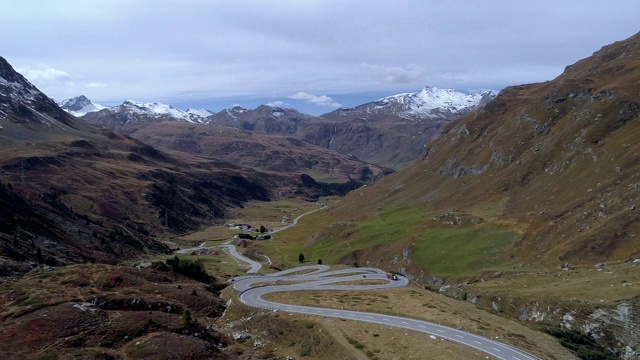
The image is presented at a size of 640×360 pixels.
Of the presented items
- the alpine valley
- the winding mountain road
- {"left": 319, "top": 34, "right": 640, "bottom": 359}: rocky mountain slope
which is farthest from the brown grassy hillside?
the winding mountain road

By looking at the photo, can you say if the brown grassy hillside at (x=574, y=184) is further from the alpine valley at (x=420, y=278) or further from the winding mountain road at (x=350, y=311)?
the winding mountain road at (x=350, y=311)

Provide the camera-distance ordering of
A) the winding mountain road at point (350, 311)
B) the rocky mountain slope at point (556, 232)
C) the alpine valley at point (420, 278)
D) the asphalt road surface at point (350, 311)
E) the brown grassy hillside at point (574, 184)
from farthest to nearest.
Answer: the brown grassy hillside at point (574, 184) → the rocky mountain slope at point (556, 232) → the alpine valley at point (420, 278) → the winding mountain road at point (350, 311) → the asphalt road surface at point (350, 311)

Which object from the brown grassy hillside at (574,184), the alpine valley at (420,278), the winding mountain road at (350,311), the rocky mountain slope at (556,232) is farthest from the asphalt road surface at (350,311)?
the brown grassy hillside at (574,184)

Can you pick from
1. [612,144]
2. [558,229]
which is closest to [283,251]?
[558,229]

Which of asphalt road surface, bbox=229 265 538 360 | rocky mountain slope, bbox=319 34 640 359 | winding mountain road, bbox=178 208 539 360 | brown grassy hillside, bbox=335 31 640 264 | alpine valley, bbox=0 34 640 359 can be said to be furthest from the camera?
brown grassy hillside, bbox=335 31 640 264

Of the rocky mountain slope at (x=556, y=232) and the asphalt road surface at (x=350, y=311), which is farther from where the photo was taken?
the rocky mountain slope at (x=556, y=232)

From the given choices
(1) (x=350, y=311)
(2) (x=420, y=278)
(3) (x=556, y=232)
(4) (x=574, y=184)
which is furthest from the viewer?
(4) (x=574, y=184)

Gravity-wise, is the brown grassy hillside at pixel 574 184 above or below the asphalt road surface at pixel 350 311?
above

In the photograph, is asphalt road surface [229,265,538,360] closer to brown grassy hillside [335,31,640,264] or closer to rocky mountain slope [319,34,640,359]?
rocky mountain slope [319,34,640,359]

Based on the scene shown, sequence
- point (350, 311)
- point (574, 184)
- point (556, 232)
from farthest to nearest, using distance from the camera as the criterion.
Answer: point (574, 184) < point (556, 232) < point (350, 311)

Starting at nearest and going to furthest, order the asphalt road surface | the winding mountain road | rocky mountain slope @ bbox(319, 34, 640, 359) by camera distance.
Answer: the asphalt road surface → the winding mountain road → rocky mountain slope @ bbox(319, 34, 640, 359)

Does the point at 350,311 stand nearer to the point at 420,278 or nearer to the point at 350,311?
the point at 350,311

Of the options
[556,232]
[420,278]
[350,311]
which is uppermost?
[556,232]

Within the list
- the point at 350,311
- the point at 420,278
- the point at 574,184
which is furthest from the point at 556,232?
the point at 350,311
